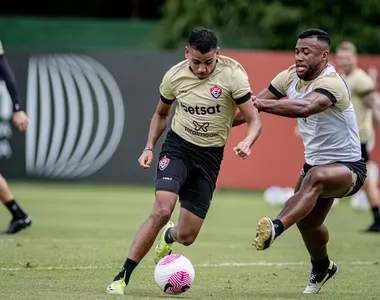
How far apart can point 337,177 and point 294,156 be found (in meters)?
13.5

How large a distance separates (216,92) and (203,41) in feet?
1.82

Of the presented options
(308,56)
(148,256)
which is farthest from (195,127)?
(148,256)

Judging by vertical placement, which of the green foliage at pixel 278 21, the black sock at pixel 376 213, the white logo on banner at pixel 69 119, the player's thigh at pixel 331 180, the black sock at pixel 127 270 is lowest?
the white logo on banner at pixel 69 119

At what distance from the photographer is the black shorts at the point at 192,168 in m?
10.1

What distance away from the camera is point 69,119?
23562 mm

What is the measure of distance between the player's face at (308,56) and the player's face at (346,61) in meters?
6.23

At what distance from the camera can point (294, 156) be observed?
2327cm

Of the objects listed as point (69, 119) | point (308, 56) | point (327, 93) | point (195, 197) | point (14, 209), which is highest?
point (308, 56)

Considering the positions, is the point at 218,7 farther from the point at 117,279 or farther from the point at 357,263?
the point at 117,279

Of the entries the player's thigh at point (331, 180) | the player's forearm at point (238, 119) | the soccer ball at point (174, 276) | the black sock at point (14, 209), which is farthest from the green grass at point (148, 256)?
the player's forearm at point (238, 119)

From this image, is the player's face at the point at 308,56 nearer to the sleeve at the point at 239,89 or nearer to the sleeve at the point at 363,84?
the sleeve at the point at 239,89

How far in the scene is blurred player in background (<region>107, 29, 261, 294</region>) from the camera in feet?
32.0

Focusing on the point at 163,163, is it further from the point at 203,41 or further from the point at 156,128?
the point at 203,41

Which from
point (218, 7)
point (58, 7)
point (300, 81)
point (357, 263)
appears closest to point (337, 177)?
point (300, 81)
